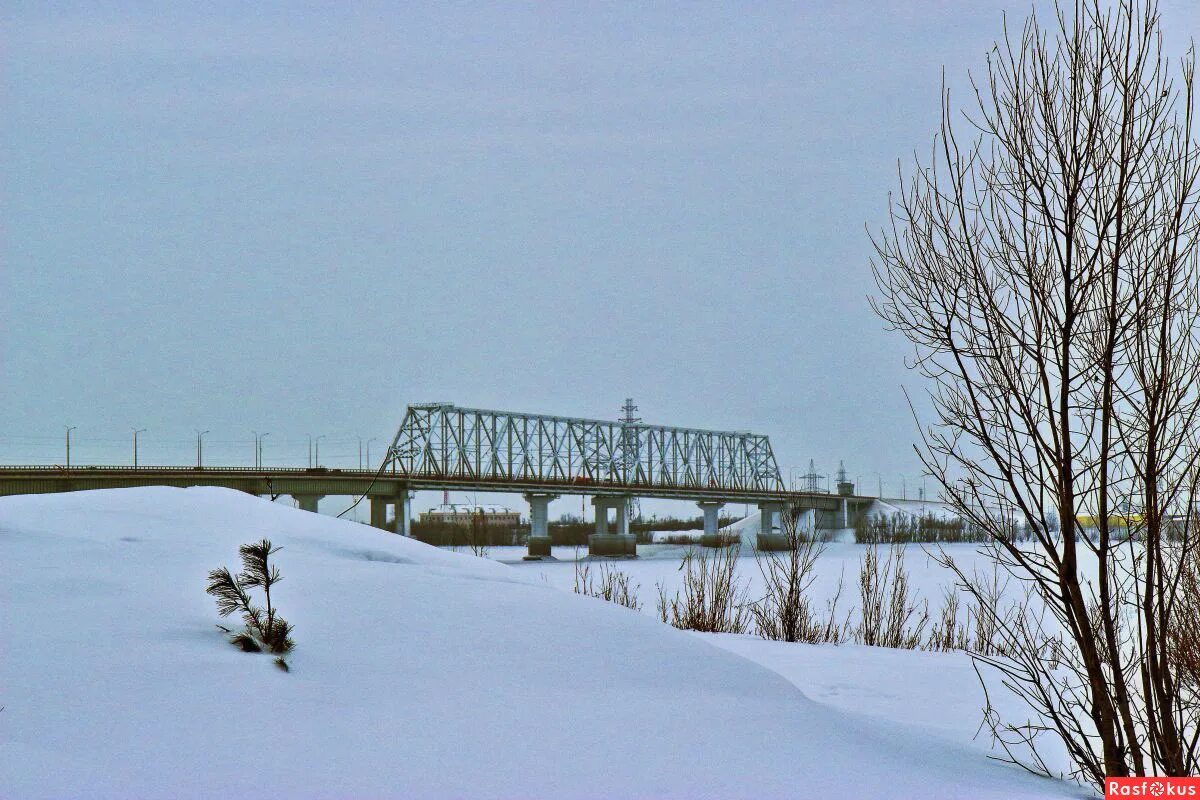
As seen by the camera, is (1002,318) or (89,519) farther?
(89,519)

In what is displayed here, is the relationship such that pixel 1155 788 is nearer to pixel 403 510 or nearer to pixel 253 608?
pixel 253 608

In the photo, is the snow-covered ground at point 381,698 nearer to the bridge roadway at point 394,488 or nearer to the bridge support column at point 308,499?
the bridge roadway at point 394,488

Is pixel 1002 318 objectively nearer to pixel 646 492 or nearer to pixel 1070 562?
pixel 1070 562

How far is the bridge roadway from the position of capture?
55.8 metres

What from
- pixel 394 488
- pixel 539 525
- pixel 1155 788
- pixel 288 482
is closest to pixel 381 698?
pixel 1155 788

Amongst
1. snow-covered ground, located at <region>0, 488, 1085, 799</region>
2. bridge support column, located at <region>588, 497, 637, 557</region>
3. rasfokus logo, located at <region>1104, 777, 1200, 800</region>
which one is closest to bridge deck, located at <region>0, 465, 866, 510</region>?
bridge support column, located at <region>588, 497, 637, 557</region>

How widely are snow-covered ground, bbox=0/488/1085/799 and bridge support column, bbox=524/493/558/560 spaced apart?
7371 centimetres

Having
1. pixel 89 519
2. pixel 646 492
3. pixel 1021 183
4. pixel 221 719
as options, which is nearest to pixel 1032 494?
pixel 1021 183

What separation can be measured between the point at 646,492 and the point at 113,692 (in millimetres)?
91298

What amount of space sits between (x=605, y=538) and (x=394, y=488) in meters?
23.8

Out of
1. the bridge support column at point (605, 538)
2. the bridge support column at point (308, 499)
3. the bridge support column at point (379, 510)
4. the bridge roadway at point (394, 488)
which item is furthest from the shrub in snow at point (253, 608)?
the bridge support column at point (605, 538)

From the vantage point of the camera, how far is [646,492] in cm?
9562

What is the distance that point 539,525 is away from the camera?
8656 centimetres

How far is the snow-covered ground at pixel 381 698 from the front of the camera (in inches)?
179
